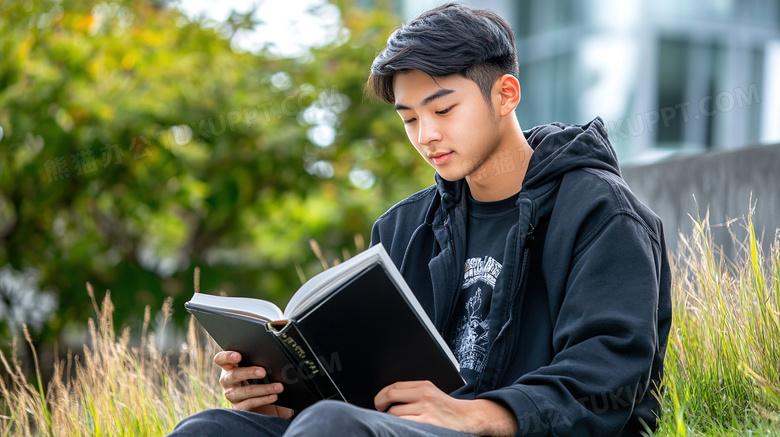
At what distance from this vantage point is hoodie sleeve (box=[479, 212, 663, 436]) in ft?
5.86

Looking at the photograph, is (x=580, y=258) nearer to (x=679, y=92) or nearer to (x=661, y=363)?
(x=661, y=363)

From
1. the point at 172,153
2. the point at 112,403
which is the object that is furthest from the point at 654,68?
the point at 112,403

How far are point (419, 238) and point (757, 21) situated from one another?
1225cm

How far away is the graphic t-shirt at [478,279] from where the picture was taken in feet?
7.25

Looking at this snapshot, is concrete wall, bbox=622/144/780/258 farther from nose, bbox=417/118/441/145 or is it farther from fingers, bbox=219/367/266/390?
fingers, bbox=219/367/266/390

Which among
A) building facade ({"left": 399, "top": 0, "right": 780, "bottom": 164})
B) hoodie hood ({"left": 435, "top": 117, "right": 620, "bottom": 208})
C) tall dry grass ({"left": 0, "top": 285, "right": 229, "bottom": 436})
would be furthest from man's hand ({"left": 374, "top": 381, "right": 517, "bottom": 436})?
building facade ({"left": 399, "top": 0, "right": 780, "bottom": 164})

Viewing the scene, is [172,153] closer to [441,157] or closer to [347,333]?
[441,157]

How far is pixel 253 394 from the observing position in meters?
2.18

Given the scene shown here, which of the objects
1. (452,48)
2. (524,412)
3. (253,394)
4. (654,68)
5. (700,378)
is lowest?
(654,68)

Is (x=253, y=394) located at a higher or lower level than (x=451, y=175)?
lower

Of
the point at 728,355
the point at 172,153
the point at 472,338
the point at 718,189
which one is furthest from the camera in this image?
the point at 172,153

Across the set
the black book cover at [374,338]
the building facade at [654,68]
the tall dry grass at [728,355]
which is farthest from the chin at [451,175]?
the building facade at [654,68]

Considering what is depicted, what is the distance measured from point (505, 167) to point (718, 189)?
232 centimetres

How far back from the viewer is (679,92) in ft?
41.2
